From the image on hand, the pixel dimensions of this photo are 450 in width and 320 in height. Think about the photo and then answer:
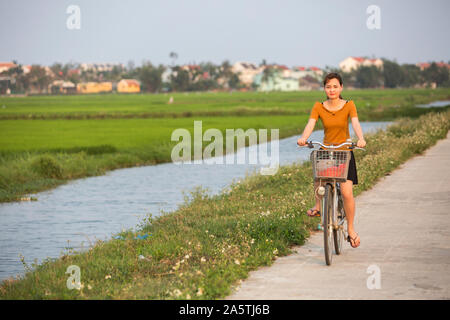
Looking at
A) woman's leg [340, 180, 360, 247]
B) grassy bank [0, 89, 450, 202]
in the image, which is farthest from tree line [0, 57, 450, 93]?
woman's leg [340, 180, 360, 247]

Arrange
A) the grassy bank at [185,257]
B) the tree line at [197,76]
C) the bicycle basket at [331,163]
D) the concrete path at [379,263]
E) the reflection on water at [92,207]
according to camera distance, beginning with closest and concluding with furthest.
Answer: the concrete path at [379,263], the grassy bank at [185,257], the bicycle basket at [331,163], the reflection on water at [92,207], the tree line at [197,76]

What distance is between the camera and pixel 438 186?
13.7m

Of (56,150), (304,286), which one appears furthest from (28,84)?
(304,286)

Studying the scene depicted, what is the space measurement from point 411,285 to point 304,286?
0.99 m

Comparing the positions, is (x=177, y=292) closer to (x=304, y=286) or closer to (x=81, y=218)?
(x=304, y=286)

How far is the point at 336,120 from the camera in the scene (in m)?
7.57

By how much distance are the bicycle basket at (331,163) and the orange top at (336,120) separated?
0.33m

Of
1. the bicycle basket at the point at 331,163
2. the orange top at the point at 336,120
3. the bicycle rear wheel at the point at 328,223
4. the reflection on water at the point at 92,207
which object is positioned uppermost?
the orange top at the point at 336,120

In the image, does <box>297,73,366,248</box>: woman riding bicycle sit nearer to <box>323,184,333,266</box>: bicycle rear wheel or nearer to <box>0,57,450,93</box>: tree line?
<box>323,184,333,266</box>: bicycle rear wheel

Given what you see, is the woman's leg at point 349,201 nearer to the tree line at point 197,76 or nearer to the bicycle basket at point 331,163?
the bicycle basket at point 331,163

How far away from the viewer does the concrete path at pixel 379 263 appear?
250 inches

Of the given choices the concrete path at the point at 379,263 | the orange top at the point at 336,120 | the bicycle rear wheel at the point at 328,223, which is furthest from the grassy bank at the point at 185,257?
the orange top at the point at 336,120

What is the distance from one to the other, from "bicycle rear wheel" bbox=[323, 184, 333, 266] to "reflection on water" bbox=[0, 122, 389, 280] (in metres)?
3.78

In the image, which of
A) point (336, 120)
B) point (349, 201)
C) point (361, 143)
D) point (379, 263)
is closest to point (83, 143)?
point (349, 201)
